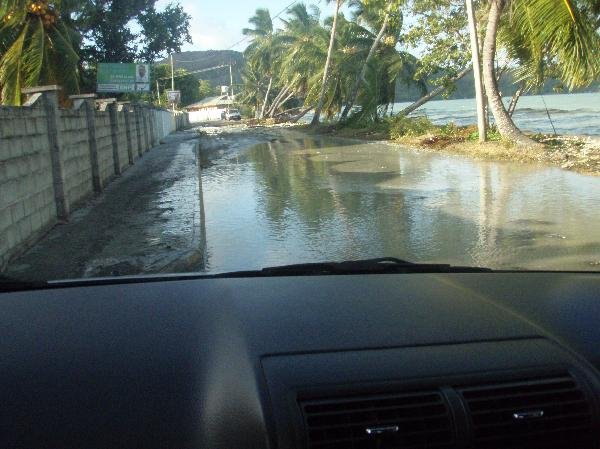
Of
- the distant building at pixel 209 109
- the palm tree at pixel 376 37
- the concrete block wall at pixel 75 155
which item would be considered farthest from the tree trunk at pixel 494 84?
the distant building at pixel 209 109

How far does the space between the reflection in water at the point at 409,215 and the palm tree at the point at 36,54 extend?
4677 mm

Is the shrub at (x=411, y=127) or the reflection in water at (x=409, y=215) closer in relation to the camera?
the reflection in water at (x=409, y=215)

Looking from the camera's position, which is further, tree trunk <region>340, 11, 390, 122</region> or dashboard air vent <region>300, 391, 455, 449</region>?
tree trunk <region>340, 11, 390, 122</region>

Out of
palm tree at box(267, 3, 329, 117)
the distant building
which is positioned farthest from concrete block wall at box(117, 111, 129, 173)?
the distant building

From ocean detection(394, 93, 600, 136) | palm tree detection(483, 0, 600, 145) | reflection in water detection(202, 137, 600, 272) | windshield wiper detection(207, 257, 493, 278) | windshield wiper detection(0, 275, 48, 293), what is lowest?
reflection in water detection(202, 137, 600, 272)

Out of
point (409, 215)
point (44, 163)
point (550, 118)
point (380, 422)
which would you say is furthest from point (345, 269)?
point (550, 118)

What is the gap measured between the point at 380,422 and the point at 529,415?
18.1 inches

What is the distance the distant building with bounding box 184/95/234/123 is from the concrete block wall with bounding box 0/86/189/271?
86.1 m

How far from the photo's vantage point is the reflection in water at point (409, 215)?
8133 millimetres

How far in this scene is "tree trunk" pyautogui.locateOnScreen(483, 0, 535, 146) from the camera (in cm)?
1912

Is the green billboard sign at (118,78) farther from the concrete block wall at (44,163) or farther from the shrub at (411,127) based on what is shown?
the concrete block wall at (44,163)

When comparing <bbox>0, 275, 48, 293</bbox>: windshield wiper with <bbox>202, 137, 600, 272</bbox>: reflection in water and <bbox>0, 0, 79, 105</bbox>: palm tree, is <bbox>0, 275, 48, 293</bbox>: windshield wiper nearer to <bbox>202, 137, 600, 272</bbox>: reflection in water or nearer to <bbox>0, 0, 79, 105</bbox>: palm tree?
<bbox>202, 137, 600, 272</bbox>: reflection in water

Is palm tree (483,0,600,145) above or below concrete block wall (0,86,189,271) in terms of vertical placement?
above

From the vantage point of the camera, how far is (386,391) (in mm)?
1947
